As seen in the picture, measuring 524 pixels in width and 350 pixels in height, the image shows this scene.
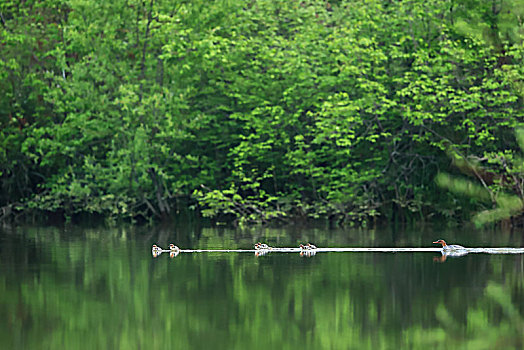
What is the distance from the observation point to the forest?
31.9m

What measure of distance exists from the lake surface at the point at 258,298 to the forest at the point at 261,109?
7045 millimetres

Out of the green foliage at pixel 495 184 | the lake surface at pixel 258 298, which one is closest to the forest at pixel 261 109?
the green foliage at pixel 495 184

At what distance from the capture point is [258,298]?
1608 centimetres

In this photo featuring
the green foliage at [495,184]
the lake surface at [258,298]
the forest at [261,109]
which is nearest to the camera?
the lake surface at [258,298]

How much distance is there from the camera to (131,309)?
1522 centimetres

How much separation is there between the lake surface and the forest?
7045mm

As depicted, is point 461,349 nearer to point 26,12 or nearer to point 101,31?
point 101,31

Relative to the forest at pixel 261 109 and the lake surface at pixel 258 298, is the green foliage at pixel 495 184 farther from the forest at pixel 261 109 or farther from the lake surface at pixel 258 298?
the lake surface at pixel 258 298

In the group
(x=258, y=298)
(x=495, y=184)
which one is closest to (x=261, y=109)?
(x=495, y=184)

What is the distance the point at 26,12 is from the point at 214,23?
25.9 ft

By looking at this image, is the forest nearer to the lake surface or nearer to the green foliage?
the green foliage

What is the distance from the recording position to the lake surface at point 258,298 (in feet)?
41.4

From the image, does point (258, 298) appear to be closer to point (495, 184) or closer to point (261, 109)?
point (495, 184)

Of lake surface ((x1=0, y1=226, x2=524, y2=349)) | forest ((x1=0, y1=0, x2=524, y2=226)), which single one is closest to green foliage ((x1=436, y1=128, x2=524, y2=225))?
forest ((x1=0, y1=0, x2=524, y2=226))
